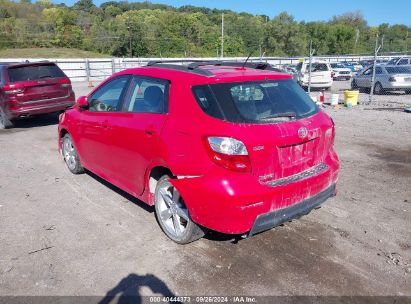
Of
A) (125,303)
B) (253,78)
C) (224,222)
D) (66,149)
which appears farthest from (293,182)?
(66,149)

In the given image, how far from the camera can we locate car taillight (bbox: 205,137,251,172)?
3248mm

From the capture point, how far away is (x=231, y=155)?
325cm

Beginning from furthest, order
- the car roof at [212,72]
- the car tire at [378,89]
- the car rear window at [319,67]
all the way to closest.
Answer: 1. the car rear window at [319,67]
2. the car tire at [378,89]
3. the car roof at [212,72]

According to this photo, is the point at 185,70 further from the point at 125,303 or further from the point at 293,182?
the point at 125,303

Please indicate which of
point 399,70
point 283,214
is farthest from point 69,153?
point 399,70

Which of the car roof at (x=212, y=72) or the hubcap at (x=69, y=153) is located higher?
the car roof at (x=212, y=72)

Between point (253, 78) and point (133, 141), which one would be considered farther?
point (133, 141)

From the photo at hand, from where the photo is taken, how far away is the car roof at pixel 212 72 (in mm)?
A: 3658

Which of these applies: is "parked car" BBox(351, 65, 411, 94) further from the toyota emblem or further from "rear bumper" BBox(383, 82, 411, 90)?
the toyota emblem

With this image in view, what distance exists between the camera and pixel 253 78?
376 centimetres

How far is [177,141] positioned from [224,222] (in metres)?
0.86

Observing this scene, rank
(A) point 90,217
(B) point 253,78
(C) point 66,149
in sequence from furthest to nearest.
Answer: (C) point 66,149 → (A) point 90,217 → (B) point 253,78

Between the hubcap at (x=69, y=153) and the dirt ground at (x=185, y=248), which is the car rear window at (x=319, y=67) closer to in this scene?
the dirt ground at (x=185, y=248)

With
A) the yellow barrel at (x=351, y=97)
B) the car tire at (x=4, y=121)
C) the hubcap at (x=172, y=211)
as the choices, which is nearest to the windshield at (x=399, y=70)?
the yellow barrel at (x=351, y=97)
